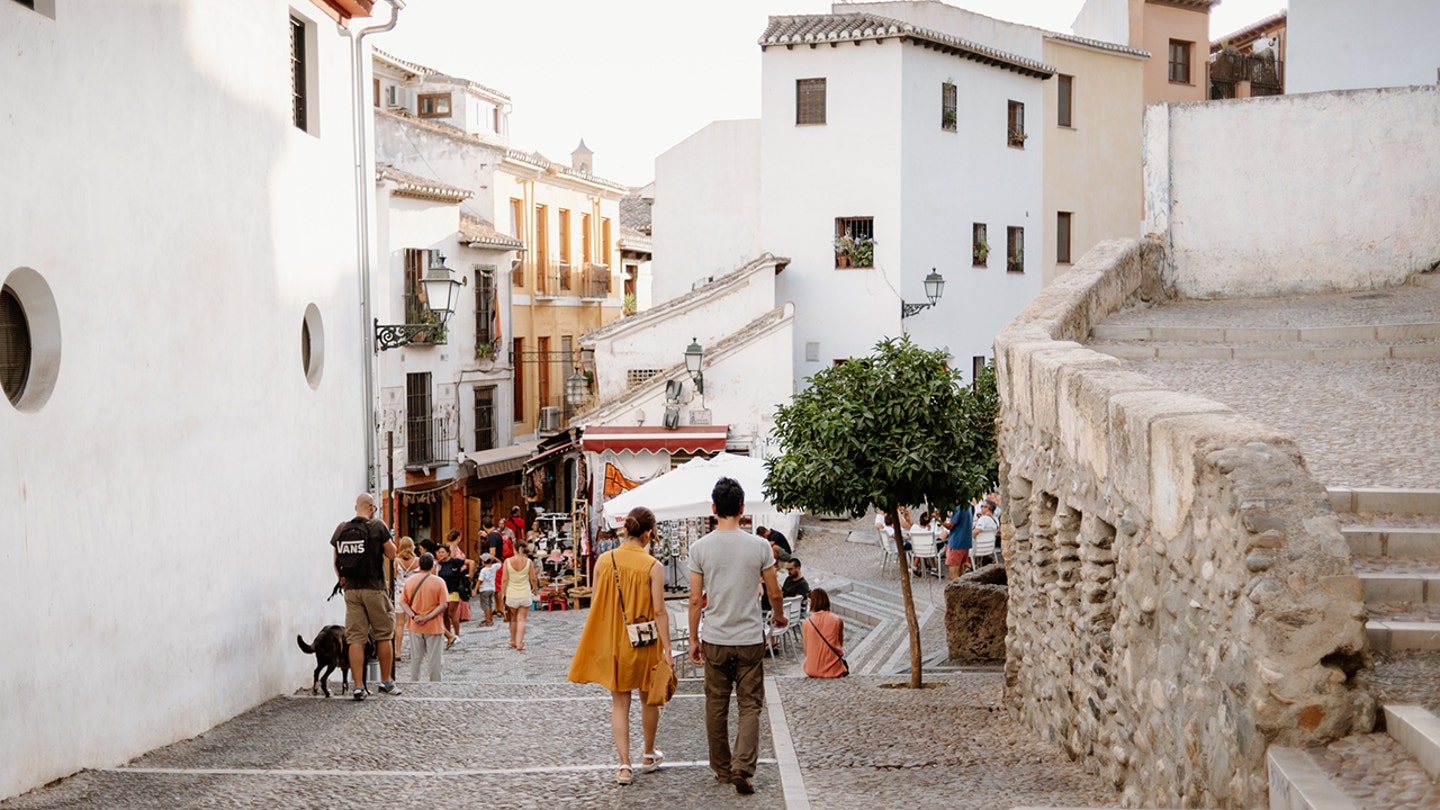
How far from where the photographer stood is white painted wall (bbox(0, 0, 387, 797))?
25.4 feet

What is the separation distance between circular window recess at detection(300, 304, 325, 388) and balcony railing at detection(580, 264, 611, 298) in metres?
30.4

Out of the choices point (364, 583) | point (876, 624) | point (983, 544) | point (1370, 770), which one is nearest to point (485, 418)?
point (983, 544)

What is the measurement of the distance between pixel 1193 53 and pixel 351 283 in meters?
34.3

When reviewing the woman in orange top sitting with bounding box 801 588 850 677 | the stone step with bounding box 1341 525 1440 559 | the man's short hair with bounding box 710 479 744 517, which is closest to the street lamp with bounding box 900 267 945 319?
the woman in orange top sitting with bounding box 801 588 850 677

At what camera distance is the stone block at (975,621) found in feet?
41.8

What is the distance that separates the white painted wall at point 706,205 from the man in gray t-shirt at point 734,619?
2568 centimetres

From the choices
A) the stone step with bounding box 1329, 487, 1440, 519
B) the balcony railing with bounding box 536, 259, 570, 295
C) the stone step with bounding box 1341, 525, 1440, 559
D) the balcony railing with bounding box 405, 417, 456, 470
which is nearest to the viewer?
the stone step with bounding box 1341, 525, 1440, 559

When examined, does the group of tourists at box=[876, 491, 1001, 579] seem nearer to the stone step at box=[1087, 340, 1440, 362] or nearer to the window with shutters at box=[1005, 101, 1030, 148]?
the stone step at box=[1087, 340, 1440, 362]

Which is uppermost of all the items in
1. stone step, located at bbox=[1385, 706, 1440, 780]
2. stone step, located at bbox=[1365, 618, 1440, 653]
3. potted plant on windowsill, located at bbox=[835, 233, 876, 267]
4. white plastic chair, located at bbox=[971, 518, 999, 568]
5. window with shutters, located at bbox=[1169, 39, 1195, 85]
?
window with shutters, located at bbox=[1169, 39, 1195, 85]

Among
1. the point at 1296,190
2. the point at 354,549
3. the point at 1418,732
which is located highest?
the point at 1296,190

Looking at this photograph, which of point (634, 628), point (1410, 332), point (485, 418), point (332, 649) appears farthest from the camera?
point (485, 418)

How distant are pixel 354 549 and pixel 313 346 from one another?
3.09 metres

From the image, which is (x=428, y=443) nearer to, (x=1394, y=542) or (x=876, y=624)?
(x=876, y=624)

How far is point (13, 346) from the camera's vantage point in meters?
7.84
